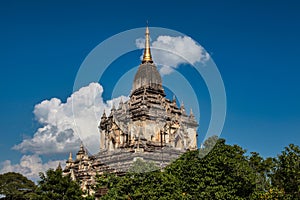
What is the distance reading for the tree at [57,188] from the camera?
3634 centimetres

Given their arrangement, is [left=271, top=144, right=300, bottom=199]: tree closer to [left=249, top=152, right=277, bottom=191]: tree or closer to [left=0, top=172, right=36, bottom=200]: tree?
[left=249, top=152, right=277, bottom=191]: tree

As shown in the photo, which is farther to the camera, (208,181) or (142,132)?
(142,132)

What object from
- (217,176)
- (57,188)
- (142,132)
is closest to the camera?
(217,176)

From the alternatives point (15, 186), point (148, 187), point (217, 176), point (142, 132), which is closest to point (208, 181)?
point (217, 176)

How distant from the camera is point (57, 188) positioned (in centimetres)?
3659

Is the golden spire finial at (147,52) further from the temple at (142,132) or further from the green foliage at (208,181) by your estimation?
the green foliage at (208,181)

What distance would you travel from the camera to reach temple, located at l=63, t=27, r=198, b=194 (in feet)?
155

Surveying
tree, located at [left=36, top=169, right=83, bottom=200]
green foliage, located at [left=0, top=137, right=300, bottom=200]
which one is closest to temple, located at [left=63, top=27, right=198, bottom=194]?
tree, located at [left=36, top=169, right=83, bottom=200]

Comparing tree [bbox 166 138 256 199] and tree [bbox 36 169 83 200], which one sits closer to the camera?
tree [bbox 166 138 256 199]

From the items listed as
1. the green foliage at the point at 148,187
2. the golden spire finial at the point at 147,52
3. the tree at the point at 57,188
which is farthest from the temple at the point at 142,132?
the green foliage at the point at 148,187

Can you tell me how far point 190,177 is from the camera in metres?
32.5

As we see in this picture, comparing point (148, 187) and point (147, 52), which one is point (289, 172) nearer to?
point (148, 187)

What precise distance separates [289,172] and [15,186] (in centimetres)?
3871

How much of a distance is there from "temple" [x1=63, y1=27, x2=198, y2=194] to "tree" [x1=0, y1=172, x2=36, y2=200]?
602cm
